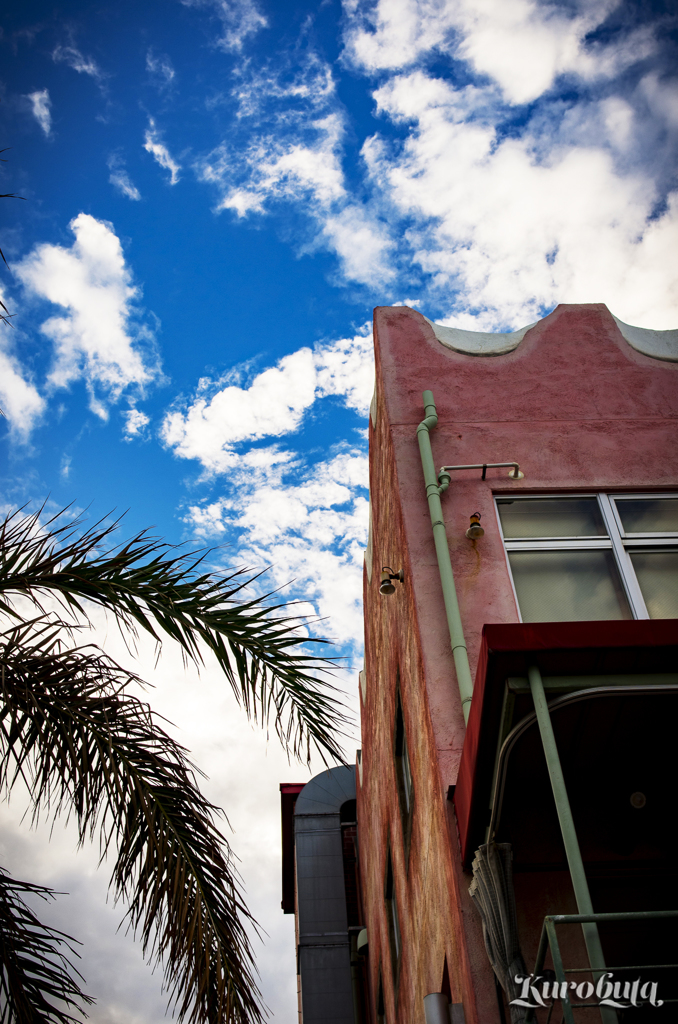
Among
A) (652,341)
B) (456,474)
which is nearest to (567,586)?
(456,474)

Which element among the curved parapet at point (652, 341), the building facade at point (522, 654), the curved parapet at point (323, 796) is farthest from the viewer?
the curved parapet at point (323, 796)

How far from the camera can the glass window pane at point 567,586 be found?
21.3ft

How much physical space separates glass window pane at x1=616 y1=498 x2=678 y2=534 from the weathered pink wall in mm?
159

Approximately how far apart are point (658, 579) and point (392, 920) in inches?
256

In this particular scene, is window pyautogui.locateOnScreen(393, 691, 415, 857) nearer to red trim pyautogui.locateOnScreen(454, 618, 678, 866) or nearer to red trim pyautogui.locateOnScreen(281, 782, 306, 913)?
red trim pyautogui.locateOnScreen(454, 618, 678, 866)

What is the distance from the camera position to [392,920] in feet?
34.7

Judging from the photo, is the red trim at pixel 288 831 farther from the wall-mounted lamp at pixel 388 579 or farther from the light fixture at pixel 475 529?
the light fixture at pixel 475 529

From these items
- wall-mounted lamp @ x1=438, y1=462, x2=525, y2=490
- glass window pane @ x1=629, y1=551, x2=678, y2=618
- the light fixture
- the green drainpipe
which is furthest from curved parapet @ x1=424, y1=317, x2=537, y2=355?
glass window pane @ x1=629, y1=551, x2=678, y2=618

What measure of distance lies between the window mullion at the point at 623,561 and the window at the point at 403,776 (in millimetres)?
2678

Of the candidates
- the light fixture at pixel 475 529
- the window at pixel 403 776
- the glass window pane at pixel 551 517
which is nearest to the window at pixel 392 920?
the window at pixel 403 776

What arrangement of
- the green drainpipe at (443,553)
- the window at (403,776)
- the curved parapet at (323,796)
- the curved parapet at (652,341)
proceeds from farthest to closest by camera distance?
the curved parapet at (323,796), the curved parapet at (652,341), the window at (403,776), the green drainpipe at (443,553)

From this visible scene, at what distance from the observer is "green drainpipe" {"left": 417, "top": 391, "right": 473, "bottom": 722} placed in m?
5.89

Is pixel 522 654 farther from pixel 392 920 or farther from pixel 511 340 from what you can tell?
pixel 392 920

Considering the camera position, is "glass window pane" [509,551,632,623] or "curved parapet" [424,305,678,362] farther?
"curved parapet" [424,305,678,362]
